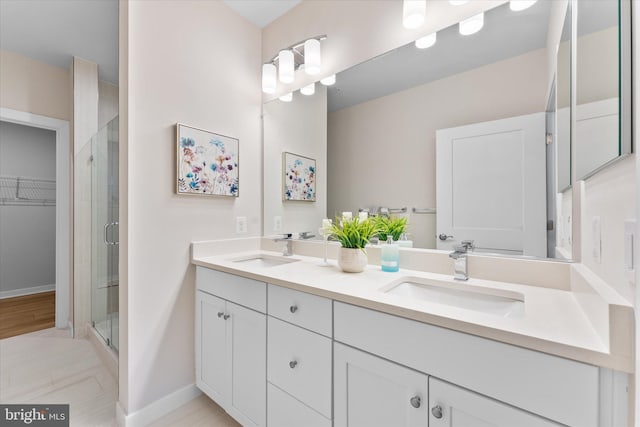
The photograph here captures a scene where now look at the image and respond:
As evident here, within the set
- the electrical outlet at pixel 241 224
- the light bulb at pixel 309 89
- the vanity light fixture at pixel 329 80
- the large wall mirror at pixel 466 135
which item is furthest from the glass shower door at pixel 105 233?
the large wall mirror at pixel 466 135

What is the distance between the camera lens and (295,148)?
6.54 feet

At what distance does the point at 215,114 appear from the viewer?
1854mm

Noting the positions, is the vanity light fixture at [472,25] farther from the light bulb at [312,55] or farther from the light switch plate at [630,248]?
the light switch plate at [630,248]

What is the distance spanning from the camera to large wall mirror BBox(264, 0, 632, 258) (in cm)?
111

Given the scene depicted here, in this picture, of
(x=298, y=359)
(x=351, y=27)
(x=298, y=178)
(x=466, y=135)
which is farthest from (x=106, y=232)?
(x=466, y=135)

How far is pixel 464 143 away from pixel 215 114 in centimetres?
148

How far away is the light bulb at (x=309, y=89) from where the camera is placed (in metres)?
1.87

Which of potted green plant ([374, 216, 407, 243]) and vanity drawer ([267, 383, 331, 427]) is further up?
potted green plant ([374, 216, 407, 243])

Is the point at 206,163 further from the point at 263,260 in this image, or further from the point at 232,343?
the point at 232,343

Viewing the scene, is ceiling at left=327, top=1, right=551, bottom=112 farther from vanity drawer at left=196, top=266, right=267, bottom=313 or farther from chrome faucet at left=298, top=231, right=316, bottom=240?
vanity drawer at left=196, top=266, right=267, bottom=313

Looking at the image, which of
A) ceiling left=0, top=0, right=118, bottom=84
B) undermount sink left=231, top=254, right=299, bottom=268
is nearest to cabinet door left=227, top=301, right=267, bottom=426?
undermount sink left=231, top=254, right=299, bottom=268

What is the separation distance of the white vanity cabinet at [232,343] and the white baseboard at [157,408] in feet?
0.33

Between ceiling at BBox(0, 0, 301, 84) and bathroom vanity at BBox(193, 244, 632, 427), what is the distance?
1.74 m

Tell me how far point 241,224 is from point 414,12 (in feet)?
5.17
